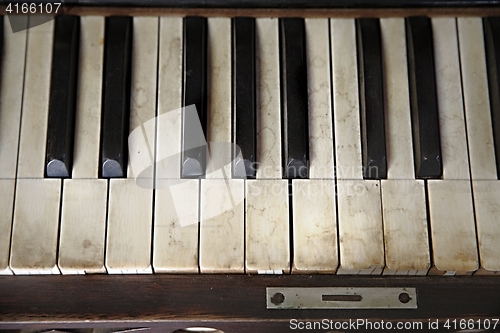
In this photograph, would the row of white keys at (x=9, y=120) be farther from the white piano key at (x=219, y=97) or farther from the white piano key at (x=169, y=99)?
the white piano key at (x=219, y=97)

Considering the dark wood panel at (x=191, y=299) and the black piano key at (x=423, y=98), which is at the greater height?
the black piano key at (x=423, y=98)

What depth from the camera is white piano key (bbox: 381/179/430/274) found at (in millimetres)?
1376

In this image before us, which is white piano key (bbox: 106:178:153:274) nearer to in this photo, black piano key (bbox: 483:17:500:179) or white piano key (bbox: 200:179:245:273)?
white piano key (bbox: 200:179:245:273)

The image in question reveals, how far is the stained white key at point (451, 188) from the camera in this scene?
4.52ft

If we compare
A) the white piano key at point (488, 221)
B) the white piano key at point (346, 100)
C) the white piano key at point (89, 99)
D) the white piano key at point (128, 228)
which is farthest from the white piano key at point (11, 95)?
the white piano key at point (488, 221)

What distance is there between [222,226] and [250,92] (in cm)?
34

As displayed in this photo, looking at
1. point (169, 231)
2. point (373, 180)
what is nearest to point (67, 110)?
Result: point (169, 231)

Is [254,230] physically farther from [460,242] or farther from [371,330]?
[460,242]

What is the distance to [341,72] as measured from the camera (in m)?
1.50

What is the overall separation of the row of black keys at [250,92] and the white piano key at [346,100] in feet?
0.06

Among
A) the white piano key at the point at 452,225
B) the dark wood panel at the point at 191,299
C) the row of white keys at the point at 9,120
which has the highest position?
the row of white keys at the point at 9,120

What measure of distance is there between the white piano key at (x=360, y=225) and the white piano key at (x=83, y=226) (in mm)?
557

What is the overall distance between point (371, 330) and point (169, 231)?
528mm

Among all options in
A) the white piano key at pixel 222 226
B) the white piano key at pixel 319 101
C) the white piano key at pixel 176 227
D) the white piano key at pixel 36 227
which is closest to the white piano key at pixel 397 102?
the white piano key at pixel 319 101
